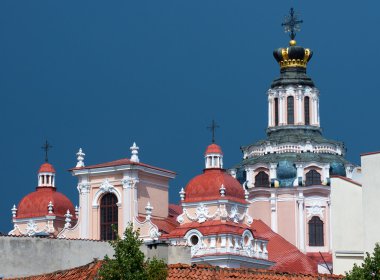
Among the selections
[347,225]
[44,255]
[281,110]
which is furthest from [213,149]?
[44,255]

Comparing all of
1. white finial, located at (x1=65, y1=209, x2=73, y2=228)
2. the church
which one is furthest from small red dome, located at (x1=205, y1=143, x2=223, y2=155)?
white finial, located at (x1=65, y1=209, x2=73, y2=228)

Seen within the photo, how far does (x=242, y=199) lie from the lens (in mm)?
70250

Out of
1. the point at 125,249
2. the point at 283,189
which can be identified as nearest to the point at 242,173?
the point at 283,189

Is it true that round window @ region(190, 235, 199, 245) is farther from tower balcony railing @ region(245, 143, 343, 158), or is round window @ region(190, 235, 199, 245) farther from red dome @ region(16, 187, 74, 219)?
tower balcony railing @ region(245, 143, 343, 158)

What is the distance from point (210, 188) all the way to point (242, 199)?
187 centimetres

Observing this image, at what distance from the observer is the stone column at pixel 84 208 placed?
232 ft

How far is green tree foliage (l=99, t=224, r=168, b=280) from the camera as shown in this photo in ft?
97.2

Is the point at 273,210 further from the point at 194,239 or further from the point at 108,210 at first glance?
the point at 194,239

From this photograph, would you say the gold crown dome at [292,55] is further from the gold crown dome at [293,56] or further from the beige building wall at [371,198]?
the beige building wall at [371,198]

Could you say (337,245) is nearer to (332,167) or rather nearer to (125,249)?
(125,249)

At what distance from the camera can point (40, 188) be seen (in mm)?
75812

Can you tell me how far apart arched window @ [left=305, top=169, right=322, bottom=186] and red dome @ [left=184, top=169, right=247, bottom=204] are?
32.4 feet

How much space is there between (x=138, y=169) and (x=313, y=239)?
13602 mm

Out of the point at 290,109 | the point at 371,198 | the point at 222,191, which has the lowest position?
the point at 371,198
